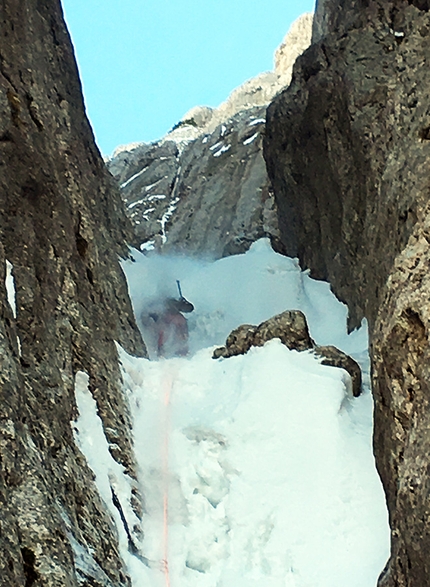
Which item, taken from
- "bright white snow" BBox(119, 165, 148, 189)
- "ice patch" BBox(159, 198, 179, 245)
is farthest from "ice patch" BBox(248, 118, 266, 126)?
"bright white snow" BBox(119, 165, 148, 189)

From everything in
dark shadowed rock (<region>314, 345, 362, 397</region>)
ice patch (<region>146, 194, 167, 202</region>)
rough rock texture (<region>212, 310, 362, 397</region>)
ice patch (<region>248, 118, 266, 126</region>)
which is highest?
ice patch (<region>248, 118, 266, 126</region>)

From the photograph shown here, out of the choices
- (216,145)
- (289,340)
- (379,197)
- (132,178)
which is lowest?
(289,340)

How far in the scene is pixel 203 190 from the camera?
1639 inches

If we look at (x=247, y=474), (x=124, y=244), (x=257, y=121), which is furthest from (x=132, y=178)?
(x=247, y=474)

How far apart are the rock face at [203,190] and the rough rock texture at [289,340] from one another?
14567 millimetres

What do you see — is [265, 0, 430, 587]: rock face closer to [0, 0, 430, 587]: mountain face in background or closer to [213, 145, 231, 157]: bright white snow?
[0, 0, 430, 587]: mountain face in background

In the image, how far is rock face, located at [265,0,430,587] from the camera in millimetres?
9734

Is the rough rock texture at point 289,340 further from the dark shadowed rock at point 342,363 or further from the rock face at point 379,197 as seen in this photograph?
the rock face at point 379,197

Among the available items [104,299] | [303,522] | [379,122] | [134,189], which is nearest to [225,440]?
[303,522]

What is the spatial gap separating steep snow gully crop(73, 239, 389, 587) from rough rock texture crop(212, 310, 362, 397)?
30 cm

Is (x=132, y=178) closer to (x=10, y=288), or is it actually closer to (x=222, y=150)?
(x=222, y=150)

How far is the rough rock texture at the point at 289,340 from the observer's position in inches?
703

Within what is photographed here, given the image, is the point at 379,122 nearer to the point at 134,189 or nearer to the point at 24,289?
the point at 24,289

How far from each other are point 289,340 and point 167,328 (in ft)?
31.0
